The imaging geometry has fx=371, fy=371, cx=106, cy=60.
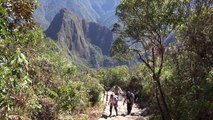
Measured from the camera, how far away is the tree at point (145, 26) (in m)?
16.5

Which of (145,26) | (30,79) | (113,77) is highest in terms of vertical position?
(113,77)

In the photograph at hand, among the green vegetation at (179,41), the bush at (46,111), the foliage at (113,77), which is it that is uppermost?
the foliage at (113,77)

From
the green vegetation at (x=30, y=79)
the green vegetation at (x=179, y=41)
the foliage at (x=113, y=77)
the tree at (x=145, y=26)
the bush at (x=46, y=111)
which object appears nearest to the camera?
the green vegetation at (x=30, y=79)

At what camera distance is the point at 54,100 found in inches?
712

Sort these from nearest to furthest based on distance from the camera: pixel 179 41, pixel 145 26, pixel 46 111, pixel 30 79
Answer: pixel 30 79
pixel 46 111
pixel 145 26
pixel 179 41

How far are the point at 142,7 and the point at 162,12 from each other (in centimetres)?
99

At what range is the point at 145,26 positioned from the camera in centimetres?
1708

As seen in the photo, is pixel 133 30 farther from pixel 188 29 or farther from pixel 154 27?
pixel 188 29

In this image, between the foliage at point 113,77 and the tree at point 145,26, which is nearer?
the tree at point 145,26

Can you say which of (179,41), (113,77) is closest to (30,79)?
(179,41)

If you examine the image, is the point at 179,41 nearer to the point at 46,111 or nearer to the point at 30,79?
the point at 46,111

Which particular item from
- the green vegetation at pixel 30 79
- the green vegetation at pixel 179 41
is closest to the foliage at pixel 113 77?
the green vegetation at pixel 30 79

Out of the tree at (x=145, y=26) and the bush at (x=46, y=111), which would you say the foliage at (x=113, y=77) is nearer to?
the tree at (x=145, y=26)

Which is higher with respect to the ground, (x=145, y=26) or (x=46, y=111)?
(x=145, y=26)
